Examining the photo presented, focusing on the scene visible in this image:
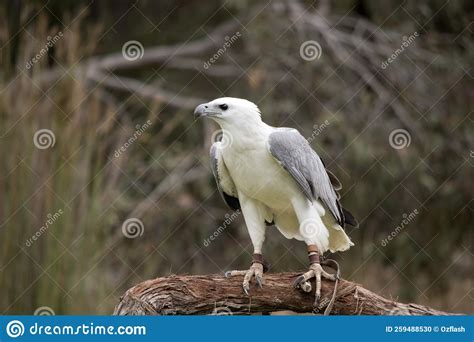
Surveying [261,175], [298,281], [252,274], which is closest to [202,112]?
[261,175]

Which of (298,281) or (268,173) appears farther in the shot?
(268,173)

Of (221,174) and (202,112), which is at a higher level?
(202,112)

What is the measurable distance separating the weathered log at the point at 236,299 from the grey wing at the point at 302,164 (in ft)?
1.43

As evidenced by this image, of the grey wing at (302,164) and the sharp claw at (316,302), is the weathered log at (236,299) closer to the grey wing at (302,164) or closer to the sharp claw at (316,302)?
the sharp claw at (316,302)

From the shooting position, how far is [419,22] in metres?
8.13

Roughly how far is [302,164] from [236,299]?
0.72 meters

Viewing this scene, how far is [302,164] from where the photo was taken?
151 inches

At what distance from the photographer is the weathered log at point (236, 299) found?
3.35 m

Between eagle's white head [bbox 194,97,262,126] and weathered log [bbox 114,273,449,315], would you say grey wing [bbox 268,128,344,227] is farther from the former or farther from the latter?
weathered log [bbox 114,273,449,315]

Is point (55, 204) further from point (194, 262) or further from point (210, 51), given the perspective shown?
point (210, 51)

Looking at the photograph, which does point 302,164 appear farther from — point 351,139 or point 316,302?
point 351,139

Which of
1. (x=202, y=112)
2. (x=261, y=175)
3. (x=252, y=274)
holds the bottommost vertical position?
(x=252, y=274)

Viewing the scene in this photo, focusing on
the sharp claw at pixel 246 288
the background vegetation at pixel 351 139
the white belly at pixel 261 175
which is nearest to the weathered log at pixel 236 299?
the sharp claw at pixel 246 288

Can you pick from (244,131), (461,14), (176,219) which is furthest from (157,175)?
(244,131)
